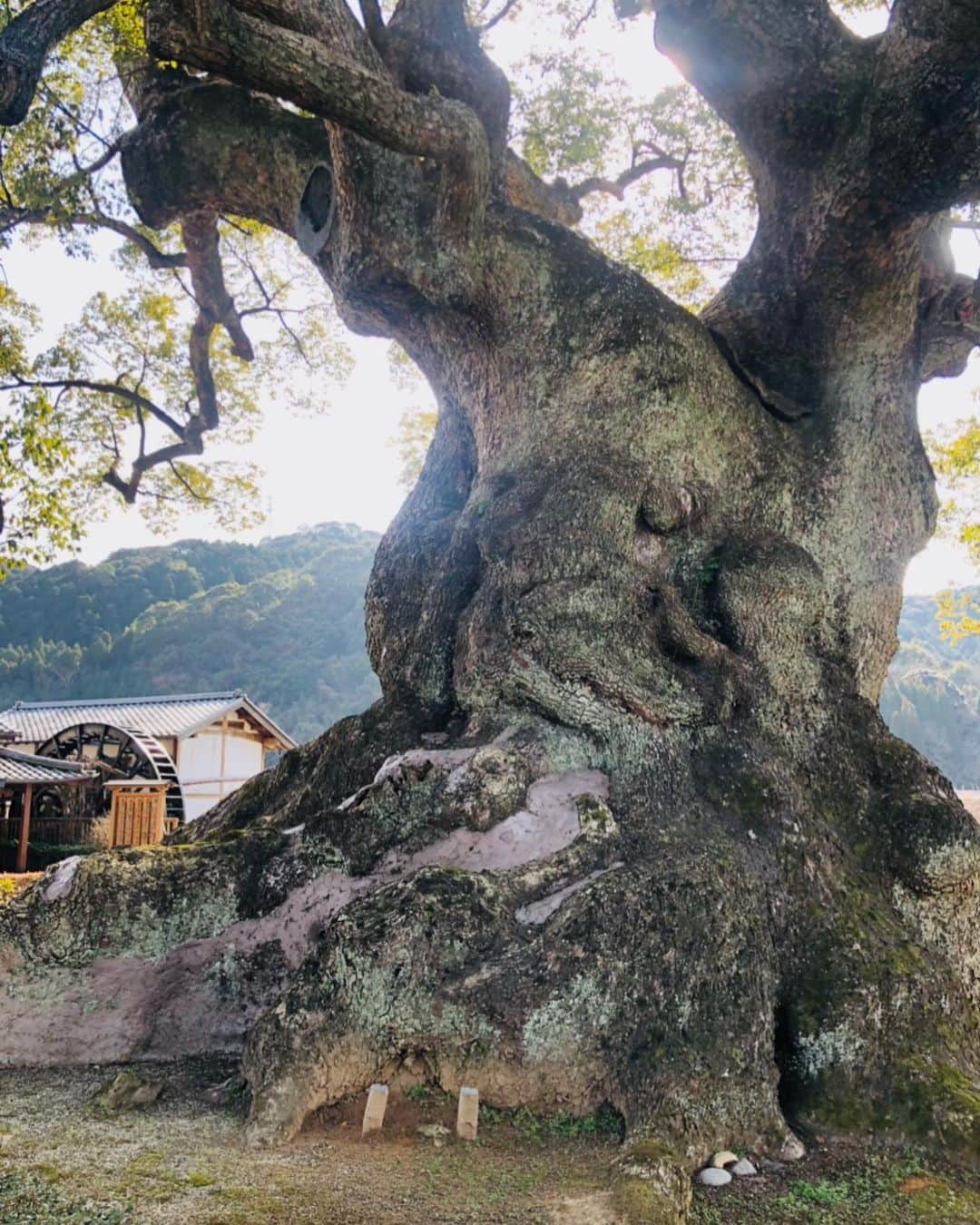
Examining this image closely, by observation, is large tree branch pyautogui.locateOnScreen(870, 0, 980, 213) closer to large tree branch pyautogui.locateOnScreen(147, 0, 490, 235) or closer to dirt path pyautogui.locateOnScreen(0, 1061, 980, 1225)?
large tree branch pyautogui.locateOnScreen(147, 0, 490, 235)

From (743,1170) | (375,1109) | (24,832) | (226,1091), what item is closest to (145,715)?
(24,832)

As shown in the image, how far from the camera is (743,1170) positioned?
126 inches

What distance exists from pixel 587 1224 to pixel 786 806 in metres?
2.27

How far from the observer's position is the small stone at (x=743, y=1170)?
125 inches

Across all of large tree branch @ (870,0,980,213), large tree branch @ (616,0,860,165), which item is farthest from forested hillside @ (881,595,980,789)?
large tree branch @ (870,0,980,213)

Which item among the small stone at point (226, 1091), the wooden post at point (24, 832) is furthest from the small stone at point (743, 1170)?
the wooden post at point (24, 832)

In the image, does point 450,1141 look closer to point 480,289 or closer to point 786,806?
point 786,806

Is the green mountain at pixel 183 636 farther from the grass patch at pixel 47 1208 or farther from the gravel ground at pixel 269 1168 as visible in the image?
the grass patch at pixel 47 1208

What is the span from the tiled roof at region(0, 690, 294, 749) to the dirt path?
1996 centimetres

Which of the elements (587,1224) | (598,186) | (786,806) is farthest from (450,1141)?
(598,186)

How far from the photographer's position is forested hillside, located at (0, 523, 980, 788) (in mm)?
42219

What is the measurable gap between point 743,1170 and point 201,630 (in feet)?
144

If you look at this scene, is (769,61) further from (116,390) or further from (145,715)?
(145,715)

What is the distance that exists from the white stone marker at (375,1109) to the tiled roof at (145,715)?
2005cm
